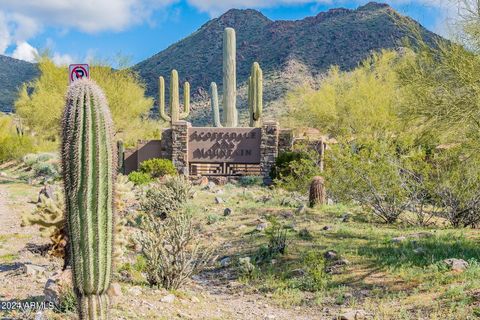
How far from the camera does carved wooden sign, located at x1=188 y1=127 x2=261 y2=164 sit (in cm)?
2009

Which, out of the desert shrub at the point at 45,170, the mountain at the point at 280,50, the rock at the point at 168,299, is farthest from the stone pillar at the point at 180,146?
the mountain at the point at 280,50

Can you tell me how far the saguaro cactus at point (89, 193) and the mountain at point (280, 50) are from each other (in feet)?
140

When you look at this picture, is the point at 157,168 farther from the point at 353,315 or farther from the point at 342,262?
the point at 353,315

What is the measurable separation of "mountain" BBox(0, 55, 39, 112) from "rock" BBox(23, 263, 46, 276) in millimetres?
65664

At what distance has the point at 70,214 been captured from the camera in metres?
4.09

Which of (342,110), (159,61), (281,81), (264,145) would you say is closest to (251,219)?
(264,145)

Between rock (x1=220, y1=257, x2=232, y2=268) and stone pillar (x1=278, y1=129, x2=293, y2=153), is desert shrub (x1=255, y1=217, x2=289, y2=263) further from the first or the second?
stone pillar (x1=278, y1=129, x2=293, y2=153)

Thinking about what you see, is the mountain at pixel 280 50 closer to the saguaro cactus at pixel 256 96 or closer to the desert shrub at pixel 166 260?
the saguaro cactus at pixel 256 96

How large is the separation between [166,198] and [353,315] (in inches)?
255

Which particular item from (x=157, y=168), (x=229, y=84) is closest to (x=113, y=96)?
(x=229, y=84)

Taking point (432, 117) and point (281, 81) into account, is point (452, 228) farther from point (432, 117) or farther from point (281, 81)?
point (281, 81)

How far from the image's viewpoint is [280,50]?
66.1 meters

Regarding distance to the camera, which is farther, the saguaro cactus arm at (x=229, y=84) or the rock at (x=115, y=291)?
the saguaro cactus arm at (x=229, y=84)

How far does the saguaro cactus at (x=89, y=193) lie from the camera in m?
4.05
